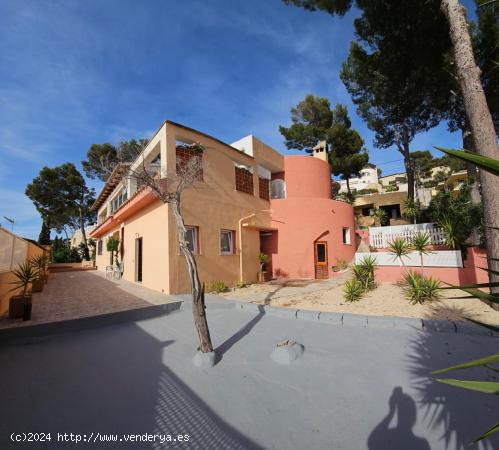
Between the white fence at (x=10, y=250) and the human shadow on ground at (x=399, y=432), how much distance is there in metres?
9.71

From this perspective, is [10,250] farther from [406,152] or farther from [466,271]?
[406,152]

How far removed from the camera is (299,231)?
49.8 ft

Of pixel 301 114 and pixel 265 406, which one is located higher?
pixel 301 114

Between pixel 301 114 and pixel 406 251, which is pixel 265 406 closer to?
pixel 406 251

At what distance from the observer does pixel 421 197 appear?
93.1 ft

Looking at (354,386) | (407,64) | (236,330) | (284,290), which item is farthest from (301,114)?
(354,386)

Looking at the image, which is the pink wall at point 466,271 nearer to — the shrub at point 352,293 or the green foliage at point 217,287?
the shrub at point 352,293

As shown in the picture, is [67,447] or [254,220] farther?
[254,220]

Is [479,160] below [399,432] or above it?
above

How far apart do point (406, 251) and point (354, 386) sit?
22.3 ft

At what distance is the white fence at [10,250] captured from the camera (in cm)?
817

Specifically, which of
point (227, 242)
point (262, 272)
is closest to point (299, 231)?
point (262, 272)

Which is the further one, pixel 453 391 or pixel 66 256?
pixel 66 256

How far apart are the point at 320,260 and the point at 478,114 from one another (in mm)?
10239
